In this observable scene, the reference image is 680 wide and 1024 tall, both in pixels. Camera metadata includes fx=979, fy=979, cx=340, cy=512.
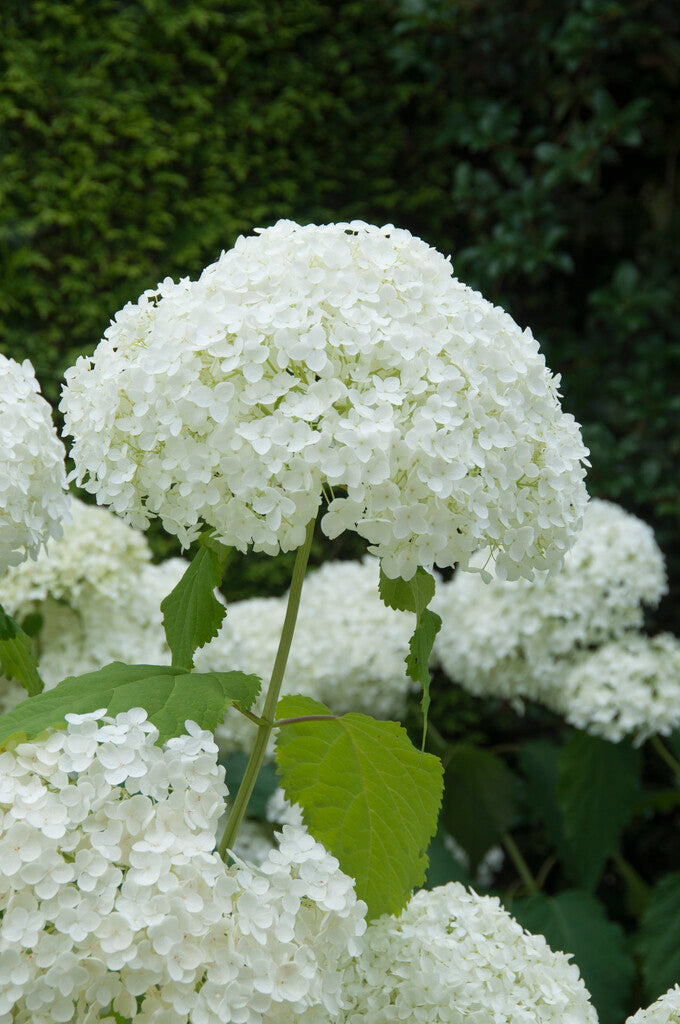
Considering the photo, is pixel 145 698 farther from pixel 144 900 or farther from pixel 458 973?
pixel 458 973

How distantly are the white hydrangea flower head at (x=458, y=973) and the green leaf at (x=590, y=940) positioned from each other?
959 mm

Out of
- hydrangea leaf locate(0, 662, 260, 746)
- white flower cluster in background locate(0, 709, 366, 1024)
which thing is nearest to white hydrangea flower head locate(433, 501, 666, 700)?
hydrangea leaf locate(0, 662, 260, 746)

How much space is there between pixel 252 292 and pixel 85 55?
7.01ft

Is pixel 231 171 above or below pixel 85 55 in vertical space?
below

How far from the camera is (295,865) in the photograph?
719mm

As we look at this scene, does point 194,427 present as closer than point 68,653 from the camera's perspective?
Yes

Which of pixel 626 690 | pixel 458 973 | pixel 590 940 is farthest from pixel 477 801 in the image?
pixel 458 973

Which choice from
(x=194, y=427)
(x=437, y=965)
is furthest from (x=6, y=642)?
(x=437, y=965)

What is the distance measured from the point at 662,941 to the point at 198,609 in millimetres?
1336

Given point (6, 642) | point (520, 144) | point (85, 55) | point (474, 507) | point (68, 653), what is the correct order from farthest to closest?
point (520, 144)
point (85, 55)
point (68, 653)
point (6, 642)
point (474, 507)

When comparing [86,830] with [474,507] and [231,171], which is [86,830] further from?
[231,171]

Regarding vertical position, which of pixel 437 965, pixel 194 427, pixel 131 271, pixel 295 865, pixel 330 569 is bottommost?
pixel 330 569

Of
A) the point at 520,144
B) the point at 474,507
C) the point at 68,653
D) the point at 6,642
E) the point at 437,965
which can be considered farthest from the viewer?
the point at 520,144

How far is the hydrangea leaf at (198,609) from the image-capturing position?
91 centimetres
